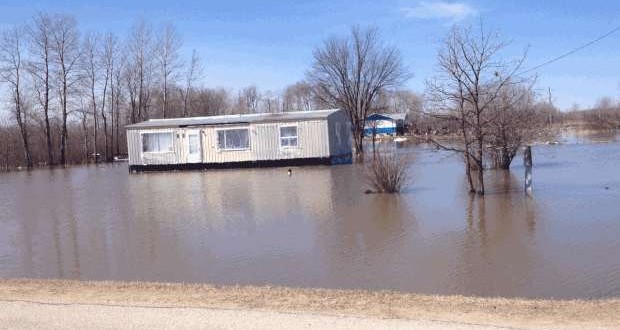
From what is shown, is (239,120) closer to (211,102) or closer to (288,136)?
(288,136)

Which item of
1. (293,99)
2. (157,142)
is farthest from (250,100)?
(157,142)

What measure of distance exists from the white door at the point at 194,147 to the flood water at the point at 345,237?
10.8 m

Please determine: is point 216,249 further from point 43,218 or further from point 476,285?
point 43,218

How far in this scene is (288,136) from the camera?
29828 mm

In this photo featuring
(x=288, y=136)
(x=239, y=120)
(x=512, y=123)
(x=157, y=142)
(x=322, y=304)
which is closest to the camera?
(x=322, y=304)

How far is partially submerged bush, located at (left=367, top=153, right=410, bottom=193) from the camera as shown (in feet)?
55.1

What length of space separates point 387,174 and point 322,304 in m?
11.0

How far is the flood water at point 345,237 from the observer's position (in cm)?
814

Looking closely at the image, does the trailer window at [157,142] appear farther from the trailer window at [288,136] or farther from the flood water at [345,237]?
the flood water at [345,237]

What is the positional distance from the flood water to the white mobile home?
956cm

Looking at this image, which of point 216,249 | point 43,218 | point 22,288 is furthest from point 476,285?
point 43,218

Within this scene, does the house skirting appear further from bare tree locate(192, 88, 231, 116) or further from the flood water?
bare tree locate(192, 88, 231, 116)

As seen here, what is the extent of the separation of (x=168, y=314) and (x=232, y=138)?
25.2 metres

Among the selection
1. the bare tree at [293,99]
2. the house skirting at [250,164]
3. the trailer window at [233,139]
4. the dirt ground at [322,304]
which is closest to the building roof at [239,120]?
the trailer window at [233,139]
